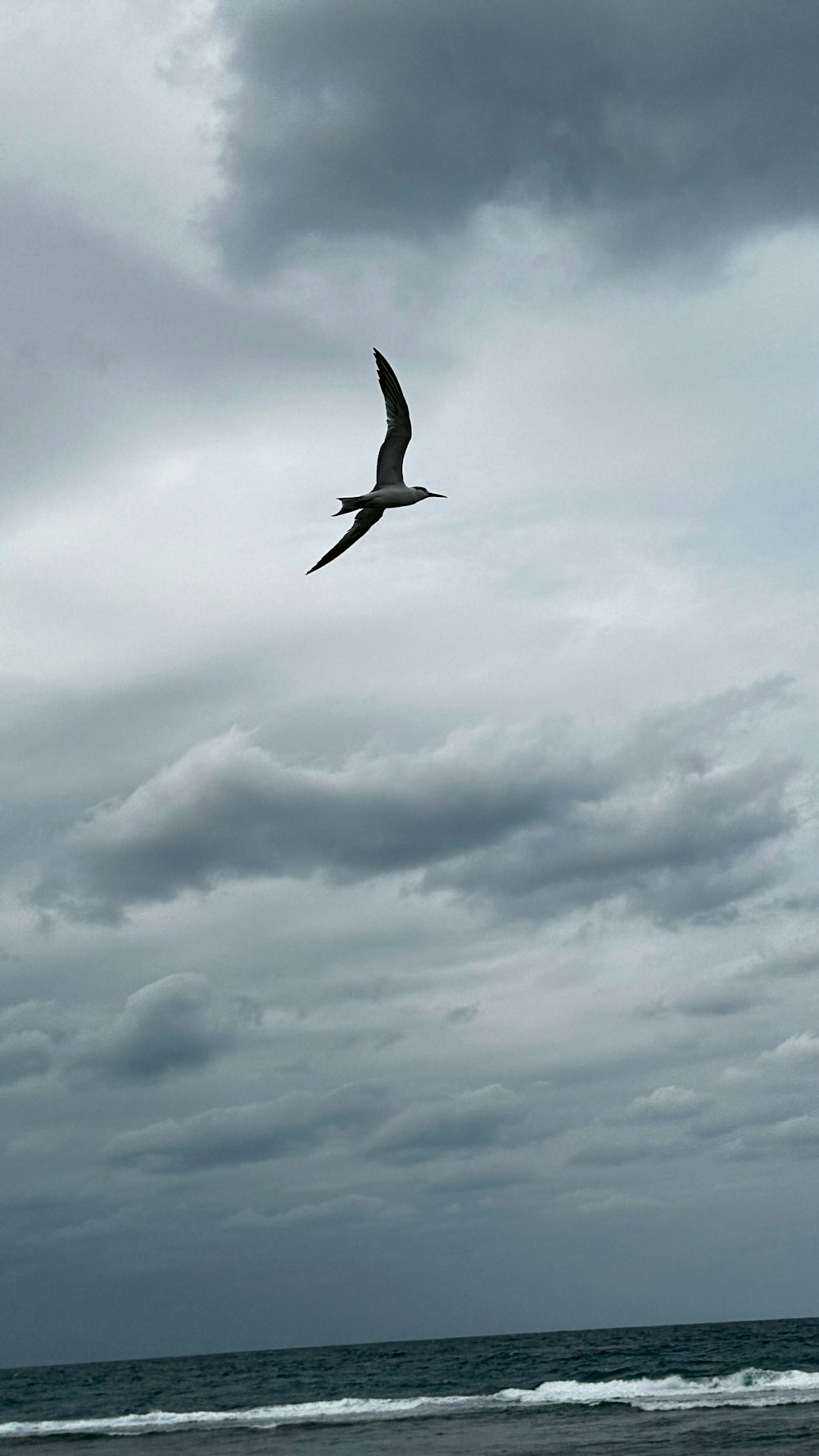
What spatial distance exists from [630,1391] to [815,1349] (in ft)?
73.9

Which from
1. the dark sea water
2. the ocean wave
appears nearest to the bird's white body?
the dark sea water

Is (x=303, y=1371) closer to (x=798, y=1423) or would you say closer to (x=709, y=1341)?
(x=709, y=1341)

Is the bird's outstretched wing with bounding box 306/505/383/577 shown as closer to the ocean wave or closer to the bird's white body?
the bird's white body

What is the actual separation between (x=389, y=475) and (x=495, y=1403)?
38.7m

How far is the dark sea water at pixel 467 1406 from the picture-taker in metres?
33.7

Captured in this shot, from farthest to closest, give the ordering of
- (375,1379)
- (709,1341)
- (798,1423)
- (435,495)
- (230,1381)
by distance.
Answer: (709,1341)
(230,1381)
(375,1379)
(798,1423)
(435,495)

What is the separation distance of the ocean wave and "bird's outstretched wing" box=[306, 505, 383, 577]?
31304 mm

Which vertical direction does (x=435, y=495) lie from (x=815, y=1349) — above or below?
above

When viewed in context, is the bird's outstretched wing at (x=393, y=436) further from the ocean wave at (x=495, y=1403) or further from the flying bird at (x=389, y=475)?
the ocean wave at (x=495, y=1403)

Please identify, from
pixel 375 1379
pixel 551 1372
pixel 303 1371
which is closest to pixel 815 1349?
pixel 551 1372

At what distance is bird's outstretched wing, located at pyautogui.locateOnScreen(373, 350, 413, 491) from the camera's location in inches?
701

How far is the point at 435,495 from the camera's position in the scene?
17.5m

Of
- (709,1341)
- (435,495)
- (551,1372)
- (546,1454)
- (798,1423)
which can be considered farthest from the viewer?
(709,1341)

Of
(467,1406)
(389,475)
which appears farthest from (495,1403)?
(389,475)
